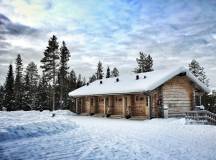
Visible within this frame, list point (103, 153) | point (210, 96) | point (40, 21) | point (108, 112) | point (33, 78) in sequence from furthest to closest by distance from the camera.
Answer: point (33, 78)
point (210, 96)
point (108, 112)
point (40, 21)
point (103, 153)

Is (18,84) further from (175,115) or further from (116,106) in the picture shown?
(175,115)

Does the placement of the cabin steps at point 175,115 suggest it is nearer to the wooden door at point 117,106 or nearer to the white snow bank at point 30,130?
the wooden door at point 117,106

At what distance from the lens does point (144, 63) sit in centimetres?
6412

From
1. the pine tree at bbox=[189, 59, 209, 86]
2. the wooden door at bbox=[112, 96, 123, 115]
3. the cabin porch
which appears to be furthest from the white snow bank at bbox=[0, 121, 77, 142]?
the pine tree at bbox=[189, 59, 209, 86]

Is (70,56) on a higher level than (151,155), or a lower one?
higher

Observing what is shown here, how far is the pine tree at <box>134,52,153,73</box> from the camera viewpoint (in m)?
63.5

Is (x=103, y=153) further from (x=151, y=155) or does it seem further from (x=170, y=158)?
(x=170, y=158)

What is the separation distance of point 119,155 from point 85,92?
Answer: 26724 millimetres

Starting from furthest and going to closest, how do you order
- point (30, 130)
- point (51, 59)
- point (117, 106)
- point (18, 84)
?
point (18, 84)
point (51, 59)
point (117, 106)
point (30, 130)

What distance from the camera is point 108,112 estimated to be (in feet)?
102

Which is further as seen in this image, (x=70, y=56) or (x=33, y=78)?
(x=33, y=78)

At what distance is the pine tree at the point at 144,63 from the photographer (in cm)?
6353

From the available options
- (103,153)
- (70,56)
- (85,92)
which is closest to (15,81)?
(70,56)

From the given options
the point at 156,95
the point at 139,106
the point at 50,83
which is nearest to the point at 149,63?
the point at 50,83
